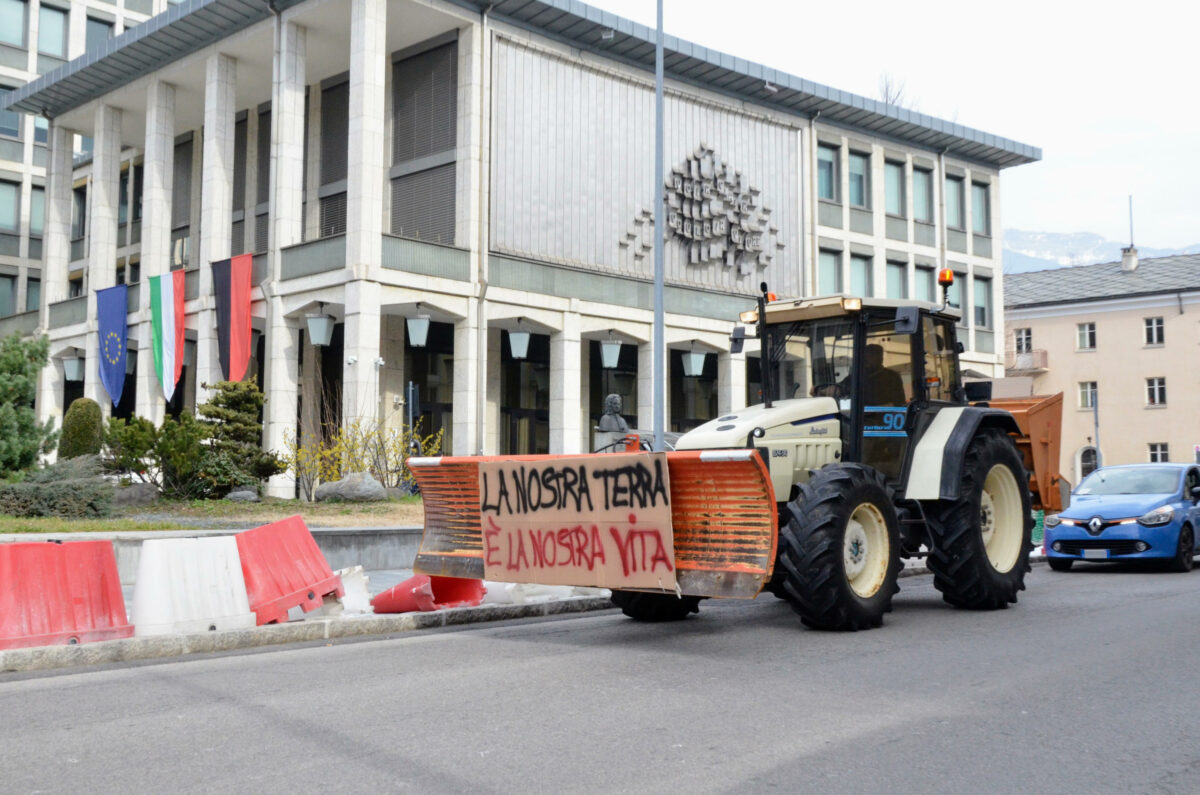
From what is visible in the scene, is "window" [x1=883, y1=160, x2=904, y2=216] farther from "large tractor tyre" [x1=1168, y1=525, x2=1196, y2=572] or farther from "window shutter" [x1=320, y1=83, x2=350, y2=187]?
"large tractor tyre" [x1=1168, y1=525, x2=1196, y2=572]

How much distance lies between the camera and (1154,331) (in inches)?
2266

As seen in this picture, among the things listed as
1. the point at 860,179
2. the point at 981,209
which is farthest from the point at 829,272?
the point at 981,209

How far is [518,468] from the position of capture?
966 cm

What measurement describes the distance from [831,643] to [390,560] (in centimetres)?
862

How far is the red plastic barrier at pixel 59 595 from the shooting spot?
855 centimetres

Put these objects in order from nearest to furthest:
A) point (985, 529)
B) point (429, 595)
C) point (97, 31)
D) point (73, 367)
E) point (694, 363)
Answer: point (429, 595) → point (985, 529) → point (694, 363) → point (73, 367) → point (97, 31)

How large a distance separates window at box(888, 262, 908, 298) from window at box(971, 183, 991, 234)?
4.84m

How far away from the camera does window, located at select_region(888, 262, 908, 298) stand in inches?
1667

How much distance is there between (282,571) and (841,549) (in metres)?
4.89

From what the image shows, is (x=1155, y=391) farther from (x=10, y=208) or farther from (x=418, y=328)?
(x=10, y=208)

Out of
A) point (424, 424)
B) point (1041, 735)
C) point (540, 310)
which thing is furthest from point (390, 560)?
point (424, 424)

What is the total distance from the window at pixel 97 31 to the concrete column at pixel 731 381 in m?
34.6

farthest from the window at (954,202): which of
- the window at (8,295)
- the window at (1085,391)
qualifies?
the window at (8,295)

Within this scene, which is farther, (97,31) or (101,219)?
(97,31)
